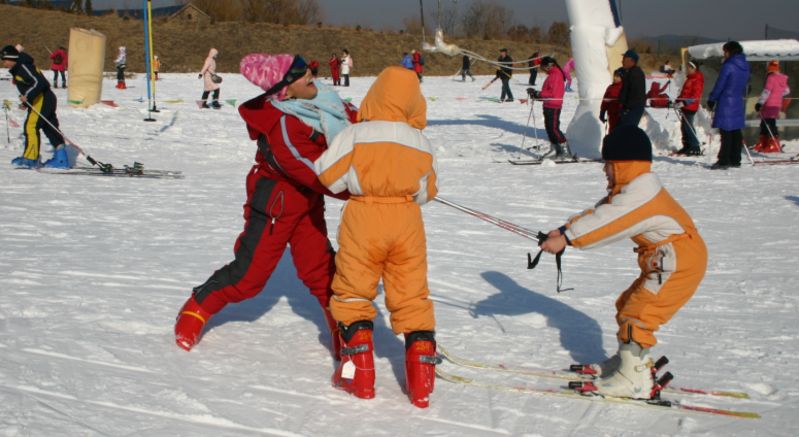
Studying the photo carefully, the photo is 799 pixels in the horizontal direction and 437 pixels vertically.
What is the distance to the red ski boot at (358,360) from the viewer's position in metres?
3.47

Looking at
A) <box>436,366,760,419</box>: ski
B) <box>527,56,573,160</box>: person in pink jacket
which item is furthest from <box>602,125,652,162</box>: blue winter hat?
<box>527,56,573,160</box>: person in pink jacket

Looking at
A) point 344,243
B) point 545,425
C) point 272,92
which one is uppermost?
point 272,92

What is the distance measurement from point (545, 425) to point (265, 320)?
6.29 ft

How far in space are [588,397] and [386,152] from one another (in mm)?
1414

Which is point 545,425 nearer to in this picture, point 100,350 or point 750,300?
point 100,350

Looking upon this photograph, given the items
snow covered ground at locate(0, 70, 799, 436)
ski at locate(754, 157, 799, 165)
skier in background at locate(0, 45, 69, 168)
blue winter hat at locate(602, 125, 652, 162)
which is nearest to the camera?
snow covered ground at locate(0, 70, 799, 436)

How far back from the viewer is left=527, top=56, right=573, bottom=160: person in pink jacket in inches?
485

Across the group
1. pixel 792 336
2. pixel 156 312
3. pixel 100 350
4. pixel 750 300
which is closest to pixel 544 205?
pixel 750 300

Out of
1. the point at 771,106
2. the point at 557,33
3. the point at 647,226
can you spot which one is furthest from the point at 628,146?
the point at 557,33

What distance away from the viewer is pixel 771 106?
1344 centimetres

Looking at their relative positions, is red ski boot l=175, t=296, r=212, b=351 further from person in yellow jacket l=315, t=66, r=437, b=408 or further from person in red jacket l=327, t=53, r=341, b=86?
person in red jacket l=327, t=53, r=341, b=86

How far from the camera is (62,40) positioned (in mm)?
43531

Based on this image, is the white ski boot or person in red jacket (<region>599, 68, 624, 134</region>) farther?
person in red jacket (<region>599, 68, 624, 134</region>)

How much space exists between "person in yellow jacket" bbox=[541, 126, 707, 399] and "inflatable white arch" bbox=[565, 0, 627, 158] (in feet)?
33.7
